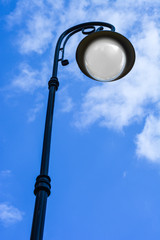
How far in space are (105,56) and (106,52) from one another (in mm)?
66

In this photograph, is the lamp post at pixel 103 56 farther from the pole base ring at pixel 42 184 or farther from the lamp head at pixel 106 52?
the pole base ring at pixel 42 184

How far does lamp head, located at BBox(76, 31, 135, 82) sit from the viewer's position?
452 cm

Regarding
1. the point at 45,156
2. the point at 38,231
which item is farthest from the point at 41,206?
the point at 45,156

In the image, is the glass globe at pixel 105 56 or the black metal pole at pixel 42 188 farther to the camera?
the glass globe at pixel 105 56

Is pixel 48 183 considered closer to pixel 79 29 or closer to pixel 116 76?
pixel 116 76

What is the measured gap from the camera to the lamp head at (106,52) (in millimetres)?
4523

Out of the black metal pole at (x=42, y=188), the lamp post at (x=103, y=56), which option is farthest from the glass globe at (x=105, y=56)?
the black metal pole at (x=42, y=188)

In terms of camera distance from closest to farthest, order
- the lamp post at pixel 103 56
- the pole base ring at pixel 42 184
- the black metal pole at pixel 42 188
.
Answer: the black metal pole at pixel 42 188 → the pole base ring at pixel 42 184 → the lamp post at pixel 103 56

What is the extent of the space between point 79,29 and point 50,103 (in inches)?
99.5

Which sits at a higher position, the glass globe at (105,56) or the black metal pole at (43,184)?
the glass globe at (105,56)

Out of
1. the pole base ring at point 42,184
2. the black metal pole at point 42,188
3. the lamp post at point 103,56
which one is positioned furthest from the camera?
the lamp post at point 103,56

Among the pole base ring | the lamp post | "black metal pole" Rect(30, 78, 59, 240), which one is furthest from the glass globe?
the pole base ring

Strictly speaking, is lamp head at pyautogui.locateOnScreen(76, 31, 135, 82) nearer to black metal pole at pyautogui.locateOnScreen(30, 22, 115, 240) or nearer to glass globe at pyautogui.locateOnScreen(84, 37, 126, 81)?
glass globe at pyautogui.locateOnScreen(84, 37, 126, 81)

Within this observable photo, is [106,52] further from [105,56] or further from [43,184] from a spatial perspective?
[43,184]
